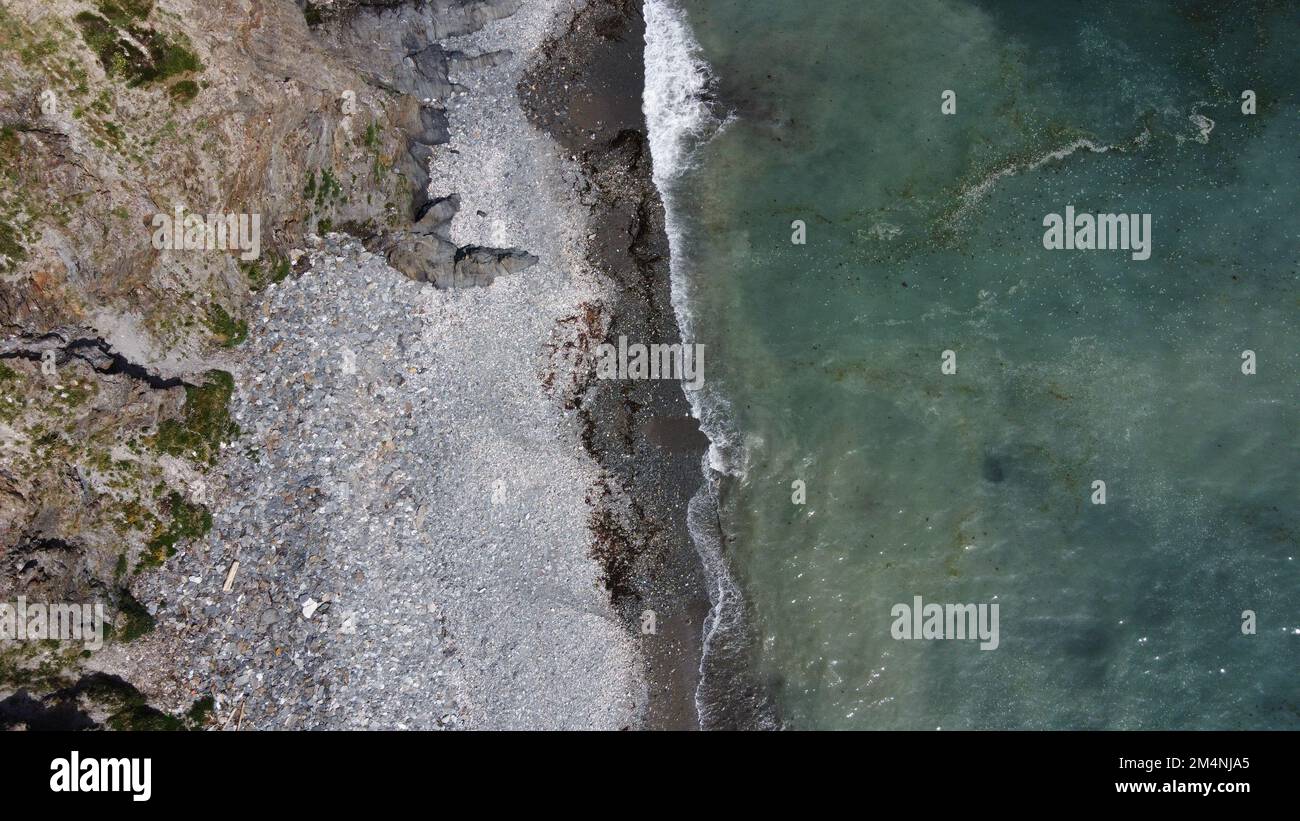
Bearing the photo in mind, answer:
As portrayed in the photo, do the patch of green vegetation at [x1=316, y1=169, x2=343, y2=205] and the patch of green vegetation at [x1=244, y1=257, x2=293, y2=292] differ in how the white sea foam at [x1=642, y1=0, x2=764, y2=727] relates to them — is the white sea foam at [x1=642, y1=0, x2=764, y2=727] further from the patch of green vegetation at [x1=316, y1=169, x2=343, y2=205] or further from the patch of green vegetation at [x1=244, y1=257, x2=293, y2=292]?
the patch of green vegetation at [x1=244, y1=257, x2=293, y2=292]

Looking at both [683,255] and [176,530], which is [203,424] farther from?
[683,255]

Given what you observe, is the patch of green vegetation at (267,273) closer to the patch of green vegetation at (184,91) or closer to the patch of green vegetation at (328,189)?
the patch of green vegetation at (328,189)

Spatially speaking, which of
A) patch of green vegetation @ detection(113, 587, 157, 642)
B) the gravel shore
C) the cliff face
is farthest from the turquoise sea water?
patch of green vegetation @ detection(113, 587, 157, 642)

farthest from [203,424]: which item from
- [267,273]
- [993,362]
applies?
[993,362]

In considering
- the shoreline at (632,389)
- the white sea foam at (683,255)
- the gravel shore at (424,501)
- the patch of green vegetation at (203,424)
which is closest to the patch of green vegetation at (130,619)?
the gravel shore at (424,501)

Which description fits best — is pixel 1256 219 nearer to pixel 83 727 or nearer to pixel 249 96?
pixel 249 96
